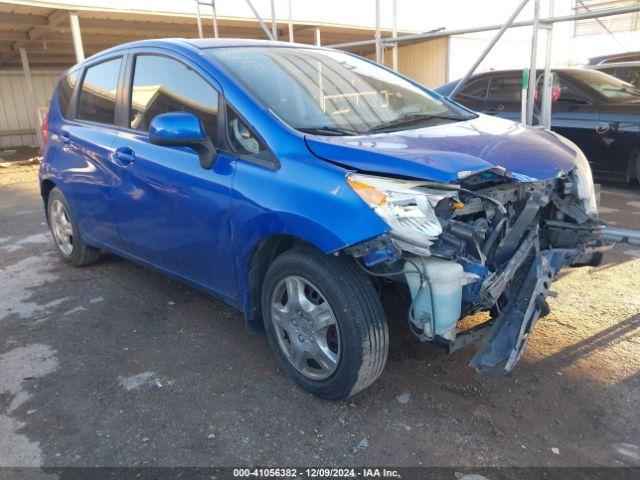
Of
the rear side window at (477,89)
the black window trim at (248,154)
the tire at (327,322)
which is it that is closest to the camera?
the tire at (327,322)

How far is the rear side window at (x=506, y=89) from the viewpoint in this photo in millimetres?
7730

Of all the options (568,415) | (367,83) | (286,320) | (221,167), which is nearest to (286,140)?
(221,167)

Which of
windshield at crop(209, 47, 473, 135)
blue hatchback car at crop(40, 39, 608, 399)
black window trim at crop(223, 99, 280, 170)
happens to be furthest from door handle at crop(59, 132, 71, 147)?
black window trim at crop(223, 99, 280, 170)

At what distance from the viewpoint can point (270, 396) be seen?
2887 mm

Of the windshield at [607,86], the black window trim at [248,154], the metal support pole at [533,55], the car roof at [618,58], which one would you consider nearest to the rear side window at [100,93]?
the black window trim at [248,154]

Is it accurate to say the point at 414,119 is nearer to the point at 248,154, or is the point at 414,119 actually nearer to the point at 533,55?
the point at 248,154

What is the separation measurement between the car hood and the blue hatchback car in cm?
1

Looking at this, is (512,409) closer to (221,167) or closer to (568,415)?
(568,415)

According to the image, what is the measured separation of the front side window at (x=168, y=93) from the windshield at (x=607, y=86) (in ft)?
18.8

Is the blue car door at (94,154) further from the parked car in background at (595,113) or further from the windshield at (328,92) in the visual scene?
the parked car in background at (595,113)

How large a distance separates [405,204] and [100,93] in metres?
2.85

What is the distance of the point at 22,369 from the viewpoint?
129 inches

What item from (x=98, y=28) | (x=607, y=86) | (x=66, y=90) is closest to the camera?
(x=66, y=90)

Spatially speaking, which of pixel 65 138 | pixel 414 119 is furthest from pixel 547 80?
pixel 65 138
